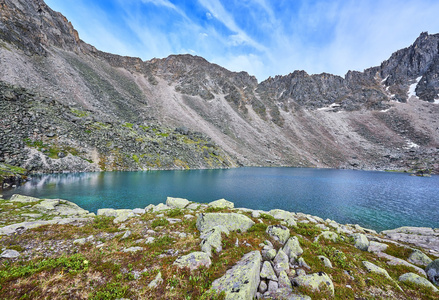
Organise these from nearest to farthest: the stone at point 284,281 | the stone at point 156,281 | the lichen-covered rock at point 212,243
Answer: the stone at point 156,281 < the stone at point 284,281 < the lichen-covered rock at point 212,243

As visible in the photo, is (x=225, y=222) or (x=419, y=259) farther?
(x=225, y=222)

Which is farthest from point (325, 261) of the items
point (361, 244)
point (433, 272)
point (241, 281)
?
point (433, 272)

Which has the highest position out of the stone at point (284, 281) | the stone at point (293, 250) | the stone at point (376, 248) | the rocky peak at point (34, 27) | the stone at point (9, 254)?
the rocky peak at point (34, 27)

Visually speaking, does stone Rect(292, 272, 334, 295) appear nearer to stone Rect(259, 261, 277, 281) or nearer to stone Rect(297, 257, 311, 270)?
stone Rect(297, 257, 311, 270)

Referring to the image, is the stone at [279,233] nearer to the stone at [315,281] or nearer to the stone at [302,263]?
the stone at [302,263]

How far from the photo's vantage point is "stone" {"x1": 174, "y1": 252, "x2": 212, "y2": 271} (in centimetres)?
830

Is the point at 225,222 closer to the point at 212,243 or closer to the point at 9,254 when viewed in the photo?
the point at 212,243

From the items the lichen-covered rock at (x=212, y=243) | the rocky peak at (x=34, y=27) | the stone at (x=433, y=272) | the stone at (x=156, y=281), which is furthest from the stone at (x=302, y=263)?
the rocky peak at (x=34, y=27)

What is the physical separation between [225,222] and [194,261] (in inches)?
199

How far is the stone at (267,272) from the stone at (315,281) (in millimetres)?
946

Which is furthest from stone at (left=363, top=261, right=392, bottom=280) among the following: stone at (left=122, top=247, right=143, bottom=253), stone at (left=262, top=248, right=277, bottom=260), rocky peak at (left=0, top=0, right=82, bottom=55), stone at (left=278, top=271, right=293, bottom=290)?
rocky peak at (left=0, top=0, right=82, bottom=55)

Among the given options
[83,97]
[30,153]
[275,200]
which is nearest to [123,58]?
[83,97]

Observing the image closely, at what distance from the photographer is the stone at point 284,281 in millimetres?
7645

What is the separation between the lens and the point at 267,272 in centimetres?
820
